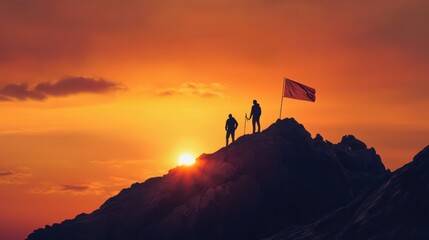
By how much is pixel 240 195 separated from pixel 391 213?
25.1 meters

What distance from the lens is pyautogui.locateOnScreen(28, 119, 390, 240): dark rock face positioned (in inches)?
2813

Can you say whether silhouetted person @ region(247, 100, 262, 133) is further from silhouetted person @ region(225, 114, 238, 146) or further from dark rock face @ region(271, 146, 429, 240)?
dark rock face @ region(271, 146, 429, 240)

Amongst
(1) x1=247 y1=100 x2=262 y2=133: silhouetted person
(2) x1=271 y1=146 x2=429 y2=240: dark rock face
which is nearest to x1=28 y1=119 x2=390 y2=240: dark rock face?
(1) x1=247 y1=100 x2=262 y2=133: silhouetted person

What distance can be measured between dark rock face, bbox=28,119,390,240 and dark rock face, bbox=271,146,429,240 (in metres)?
15.5

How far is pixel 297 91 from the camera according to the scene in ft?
258

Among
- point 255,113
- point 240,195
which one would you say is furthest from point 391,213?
point 255,113

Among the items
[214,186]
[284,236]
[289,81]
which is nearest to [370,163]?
[289,81]

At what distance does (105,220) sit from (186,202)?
10.6m

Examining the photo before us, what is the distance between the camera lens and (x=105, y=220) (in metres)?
78.8

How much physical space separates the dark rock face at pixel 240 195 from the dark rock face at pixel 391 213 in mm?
15473

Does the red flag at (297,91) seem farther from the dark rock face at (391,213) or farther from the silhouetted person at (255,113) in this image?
the dark rock face at (391,213)

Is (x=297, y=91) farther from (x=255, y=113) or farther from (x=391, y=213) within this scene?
(x=391, y=213)

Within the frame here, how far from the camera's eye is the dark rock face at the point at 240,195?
71.4m

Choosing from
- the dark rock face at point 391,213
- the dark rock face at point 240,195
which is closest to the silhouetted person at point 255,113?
the dark rock face at point 240,195
